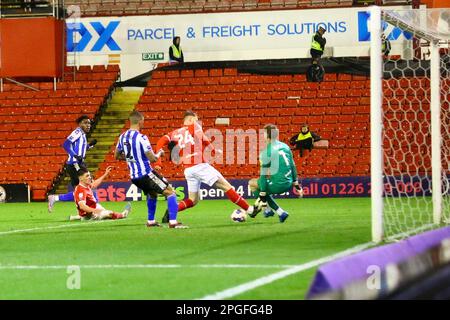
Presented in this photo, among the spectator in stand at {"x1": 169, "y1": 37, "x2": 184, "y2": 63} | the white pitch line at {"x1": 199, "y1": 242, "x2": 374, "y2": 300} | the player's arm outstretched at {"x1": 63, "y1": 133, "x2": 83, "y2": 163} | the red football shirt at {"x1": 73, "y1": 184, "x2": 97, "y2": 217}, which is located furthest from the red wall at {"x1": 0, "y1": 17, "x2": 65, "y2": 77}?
the white pitch line at {"x1": 199, "y1": 242, "x2": 374, "y2": 300}

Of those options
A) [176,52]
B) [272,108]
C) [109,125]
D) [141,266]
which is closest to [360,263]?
[141,266]

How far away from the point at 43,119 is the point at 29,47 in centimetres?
246

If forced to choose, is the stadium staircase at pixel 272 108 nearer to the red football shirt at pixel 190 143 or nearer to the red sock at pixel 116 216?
the red sock at pixel 116 216

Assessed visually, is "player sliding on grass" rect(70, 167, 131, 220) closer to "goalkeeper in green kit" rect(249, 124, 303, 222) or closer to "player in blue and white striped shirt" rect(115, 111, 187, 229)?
"goalkeeper in green kit" rect(249, 124, 303, 222)

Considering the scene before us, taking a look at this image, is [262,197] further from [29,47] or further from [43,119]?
[29,47]

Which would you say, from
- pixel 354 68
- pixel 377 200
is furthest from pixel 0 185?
pixel 377 200

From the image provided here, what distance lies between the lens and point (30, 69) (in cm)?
3156

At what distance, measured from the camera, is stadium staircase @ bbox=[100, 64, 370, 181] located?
2809cm

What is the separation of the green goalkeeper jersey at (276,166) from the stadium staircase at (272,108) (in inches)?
447

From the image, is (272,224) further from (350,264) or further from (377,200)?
(350,264)

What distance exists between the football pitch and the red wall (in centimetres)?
1472

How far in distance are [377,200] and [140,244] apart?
288cm

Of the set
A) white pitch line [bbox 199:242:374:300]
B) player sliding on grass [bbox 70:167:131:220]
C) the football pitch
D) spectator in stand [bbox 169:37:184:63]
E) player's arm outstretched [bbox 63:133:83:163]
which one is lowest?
the football pitch

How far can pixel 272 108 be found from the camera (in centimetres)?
Answer: 3025
